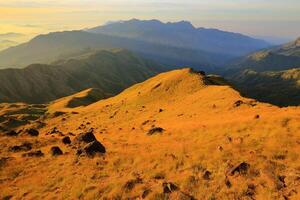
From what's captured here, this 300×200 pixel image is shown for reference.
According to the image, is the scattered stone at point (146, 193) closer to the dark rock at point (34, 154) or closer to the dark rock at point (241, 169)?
the dark rock at point (241, 169)

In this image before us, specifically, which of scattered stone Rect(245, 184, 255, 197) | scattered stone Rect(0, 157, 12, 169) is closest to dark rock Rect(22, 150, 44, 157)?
scattered stone Rect(0, 157, 12, 169)

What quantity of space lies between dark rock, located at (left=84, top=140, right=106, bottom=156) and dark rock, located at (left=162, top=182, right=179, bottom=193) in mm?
13041

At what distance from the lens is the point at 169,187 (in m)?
28.9

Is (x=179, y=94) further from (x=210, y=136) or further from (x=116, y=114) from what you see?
(x=210, y=136)

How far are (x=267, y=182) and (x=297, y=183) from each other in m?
2.14

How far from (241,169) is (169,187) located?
6.31 metres

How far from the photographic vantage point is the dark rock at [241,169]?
30.4 meters

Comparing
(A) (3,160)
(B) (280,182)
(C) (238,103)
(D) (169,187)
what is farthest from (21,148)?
(C) (238,103)

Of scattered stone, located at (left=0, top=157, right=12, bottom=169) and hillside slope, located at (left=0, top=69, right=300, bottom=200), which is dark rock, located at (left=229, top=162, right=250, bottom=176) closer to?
hillside slope, located at (left=0, top=69, right=300, bottom=200)

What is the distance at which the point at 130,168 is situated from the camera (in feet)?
115

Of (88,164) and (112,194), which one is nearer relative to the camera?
(112,194)

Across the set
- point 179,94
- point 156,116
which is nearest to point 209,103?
point 156,116

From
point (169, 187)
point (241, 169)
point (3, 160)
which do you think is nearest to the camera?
point (169, 187)

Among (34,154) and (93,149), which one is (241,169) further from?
(34,154)
